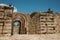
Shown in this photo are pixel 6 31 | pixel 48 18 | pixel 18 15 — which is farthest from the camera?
pixel 18 15

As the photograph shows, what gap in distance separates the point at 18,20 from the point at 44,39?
13.9 m

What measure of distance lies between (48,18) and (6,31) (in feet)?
16.9

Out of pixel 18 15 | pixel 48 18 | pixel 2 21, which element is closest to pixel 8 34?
pixel 2 21

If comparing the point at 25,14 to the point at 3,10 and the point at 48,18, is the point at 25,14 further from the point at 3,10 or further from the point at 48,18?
the point at 3,10

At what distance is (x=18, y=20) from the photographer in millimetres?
20047

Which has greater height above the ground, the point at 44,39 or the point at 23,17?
the point at 23,17

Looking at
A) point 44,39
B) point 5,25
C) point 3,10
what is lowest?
point 44,39

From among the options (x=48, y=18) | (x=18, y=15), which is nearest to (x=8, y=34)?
(x=48, y=18)

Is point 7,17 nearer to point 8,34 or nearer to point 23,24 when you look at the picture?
point 8,34

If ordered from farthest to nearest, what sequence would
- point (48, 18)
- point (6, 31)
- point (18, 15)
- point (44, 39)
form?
1. point (18, 15)
2. point (48, 18)
3. point (6, 31)
4. point (44, 39)

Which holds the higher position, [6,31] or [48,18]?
[48,18]

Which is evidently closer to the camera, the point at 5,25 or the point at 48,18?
the point at 5,25

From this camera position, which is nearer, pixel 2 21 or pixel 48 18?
pixel 2 21

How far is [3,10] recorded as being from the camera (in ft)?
23.4
